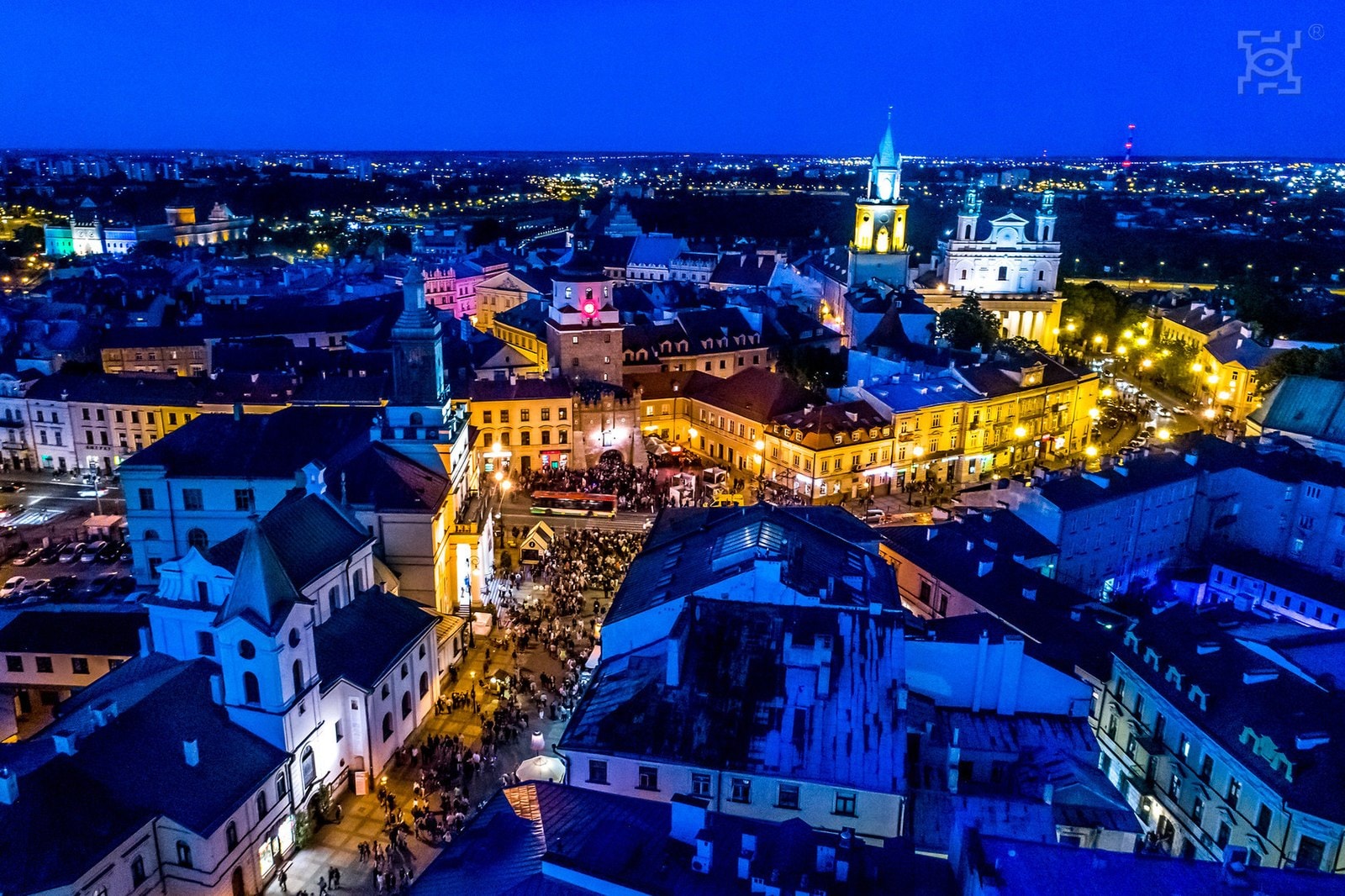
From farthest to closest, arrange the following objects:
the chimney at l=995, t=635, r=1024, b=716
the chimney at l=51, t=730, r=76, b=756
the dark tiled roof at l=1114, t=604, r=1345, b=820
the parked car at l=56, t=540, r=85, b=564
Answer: the parked car at l=56, t=540, r=85, b=564 < the chimney at l=995, t=635, r=1024, b=716 < the dark tiled roof at l=1114, t=604, r=1345, b=820 < the chimney at l=51, t=730, r=76, b=756

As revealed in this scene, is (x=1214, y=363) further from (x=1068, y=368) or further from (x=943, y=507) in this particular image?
(x=943, y=507)

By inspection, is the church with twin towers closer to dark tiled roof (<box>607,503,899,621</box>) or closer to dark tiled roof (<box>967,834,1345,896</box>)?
dark tiled roof (<box>607,503,899,621</box>)

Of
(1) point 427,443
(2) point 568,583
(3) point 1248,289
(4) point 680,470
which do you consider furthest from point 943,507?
(3) point 1248,289

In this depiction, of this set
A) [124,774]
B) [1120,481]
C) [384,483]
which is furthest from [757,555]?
[1120,481]

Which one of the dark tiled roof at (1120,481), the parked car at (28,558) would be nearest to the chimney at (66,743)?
the parked car at (28,558)

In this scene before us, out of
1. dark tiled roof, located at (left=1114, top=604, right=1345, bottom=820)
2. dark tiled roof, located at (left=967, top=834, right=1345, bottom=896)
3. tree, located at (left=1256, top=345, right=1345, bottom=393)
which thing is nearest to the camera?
dark tiled roof, located at (left=967, top=834, right=1345, bottom=896)

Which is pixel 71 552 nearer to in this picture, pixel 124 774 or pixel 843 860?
pixel 124 774

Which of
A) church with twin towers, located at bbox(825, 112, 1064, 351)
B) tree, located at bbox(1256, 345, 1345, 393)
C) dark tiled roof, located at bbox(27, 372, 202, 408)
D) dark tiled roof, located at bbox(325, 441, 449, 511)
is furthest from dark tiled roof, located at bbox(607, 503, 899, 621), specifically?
church with twin towers, located at bbox(825, 112, 1064, 351)
